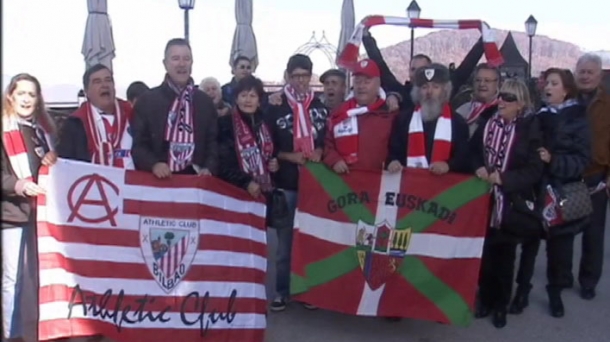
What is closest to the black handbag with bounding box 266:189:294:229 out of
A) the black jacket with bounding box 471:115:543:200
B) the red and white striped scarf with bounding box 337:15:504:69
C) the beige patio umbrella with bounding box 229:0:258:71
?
the red and white striped scarf with bounding box 337:15:504:69

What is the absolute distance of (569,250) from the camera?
17.5 feet

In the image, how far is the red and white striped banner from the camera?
13.1 feet

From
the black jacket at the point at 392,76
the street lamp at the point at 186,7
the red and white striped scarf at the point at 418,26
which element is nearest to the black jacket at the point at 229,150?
the red and white striped scarf at the point at 418,26

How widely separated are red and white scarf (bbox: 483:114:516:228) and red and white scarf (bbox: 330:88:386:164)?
2.56 feet

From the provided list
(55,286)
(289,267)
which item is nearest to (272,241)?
(289,267)

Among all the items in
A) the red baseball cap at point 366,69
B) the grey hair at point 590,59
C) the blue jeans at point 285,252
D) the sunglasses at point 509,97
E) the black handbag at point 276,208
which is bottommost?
the blue jeans at point 285,252

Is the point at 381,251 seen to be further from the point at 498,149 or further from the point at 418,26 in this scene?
the point at 418,26

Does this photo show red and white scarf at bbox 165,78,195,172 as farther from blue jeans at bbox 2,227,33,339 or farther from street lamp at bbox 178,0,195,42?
street lamp at bbox 178,0,195,42

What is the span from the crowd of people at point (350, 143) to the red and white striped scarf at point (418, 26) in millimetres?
141

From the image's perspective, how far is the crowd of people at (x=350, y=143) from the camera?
4.16m

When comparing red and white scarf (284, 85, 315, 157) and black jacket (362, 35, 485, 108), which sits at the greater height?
black jacket (362, 35, 485, 108)

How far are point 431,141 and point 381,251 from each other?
0.79m

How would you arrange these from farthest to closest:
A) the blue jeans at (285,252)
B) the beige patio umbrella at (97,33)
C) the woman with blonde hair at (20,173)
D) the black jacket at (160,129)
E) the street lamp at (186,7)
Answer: the street lamp at (186,7)
the beige patio umbrella at (97,33)
the blue jeans at (285,252)
the black jacket at (160,129)
the woman with blonde hair at (20,173)

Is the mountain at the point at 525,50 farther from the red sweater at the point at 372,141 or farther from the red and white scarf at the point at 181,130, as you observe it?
the red and white scarf at the point at 181,130
